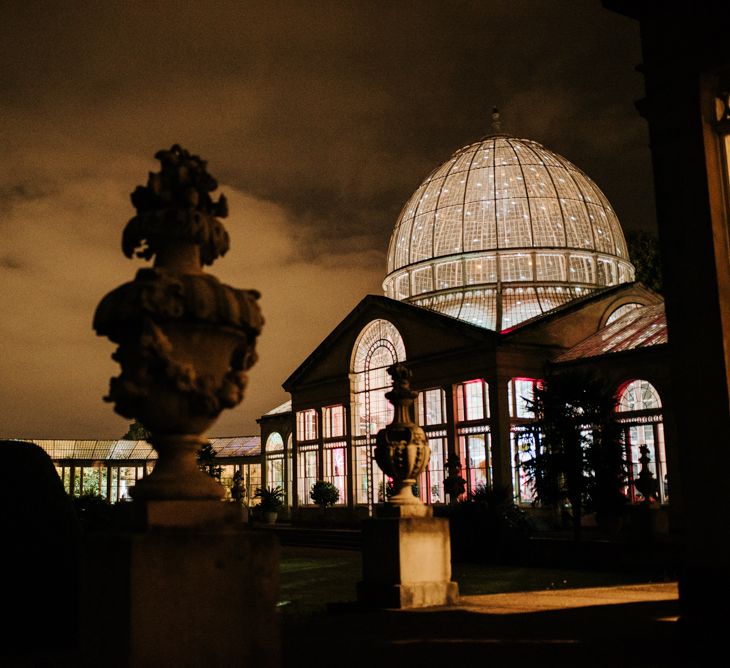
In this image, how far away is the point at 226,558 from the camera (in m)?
5.49

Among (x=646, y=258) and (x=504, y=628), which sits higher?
(x=646, y=258)

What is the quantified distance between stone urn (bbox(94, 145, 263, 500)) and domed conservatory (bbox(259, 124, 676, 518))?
30.7 metres

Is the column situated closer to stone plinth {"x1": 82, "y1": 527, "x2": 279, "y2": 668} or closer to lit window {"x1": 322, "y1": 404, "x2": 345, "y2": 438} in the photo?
lit window {"x1": 322, "y1": 404, "x2": 345, "y2": 438}

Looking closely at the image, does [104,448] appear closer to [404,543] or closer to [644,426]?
[644,426]

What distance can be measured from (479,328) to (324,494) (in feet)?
41.8

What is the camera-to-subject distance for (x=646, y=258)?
5928 cm

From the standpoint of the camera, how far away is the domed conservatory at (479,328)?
126 feet

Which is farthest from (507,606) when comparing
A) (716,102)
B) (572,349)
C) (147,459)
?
(147,459)

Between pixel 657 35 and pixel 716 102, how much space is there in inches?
41.7

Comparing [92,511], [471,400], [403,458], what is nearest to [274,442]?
[471,400]

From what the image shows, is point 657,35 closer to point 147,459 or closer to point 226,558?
point 226,558

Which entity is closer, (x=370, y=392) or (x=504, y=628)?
(x=504, y=628)

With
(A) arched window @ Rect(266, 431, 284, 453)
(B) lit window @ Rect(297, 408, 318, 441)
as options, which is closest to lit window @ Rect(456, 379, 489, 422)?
(B) lit window @ Rect(297, 408, 318, 441)

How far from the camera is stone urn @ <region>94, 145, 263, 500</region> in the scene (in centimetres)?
552
